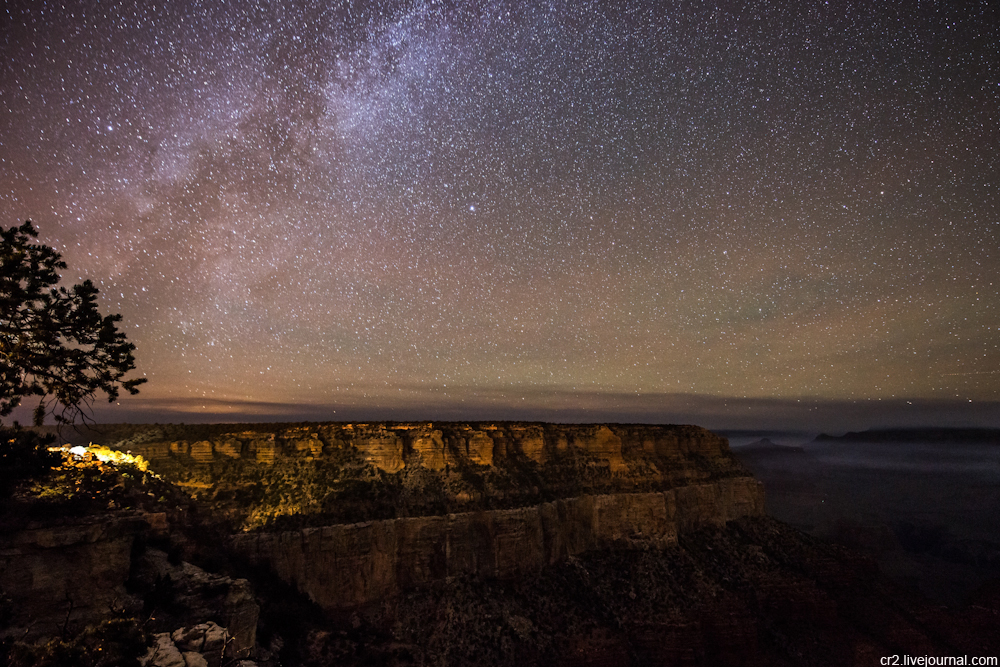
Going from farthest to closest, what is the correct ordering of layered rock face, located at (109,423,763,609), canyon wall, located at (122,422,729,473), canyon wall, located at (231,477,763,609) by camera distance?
canyon wall, located at (122,422,729,473), layered rock face, located at (109,423,763,609), canyon wall, located at (231,477,763,609)

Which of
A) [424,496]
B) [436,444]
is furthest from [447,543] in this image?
[436,444]

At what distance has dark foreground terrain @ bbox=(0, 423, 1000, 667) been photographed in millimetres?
18969

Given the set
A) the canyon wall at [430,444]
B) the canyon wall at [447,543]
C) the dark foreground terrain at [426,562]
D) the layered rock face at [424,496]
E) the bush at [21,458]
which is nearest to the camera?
the dark foreground terrain at [426,562]

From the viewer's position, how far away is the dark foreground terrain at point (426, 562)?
1897cm

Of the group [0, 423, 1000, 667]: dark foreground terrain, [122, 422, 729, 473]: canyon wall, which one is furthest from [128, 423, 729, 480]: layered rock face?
[0, 423, 1000, 667]: dark foreground terrain

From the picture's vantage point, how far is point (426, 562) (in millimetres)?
34938

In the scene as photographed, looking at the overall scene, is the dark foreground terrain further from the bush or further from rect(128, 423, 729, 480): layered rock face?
the bush

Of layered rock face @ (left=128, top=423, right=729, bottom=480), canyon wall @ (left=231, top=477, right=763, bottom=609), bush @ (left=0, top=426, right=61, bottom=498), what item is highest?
bush @ (left=0, top=426, right=61, bottom=498)

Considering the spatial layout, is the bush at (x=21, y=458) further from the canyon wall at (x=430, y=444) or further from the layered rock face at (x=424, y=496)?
the canyon wall at (x=430, y=444)

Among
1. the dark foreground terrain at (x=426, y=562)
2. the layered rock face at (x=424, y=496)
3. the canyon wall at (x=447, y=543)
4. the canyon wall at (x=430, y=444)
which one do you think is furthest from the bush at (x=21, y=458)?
the canyon wall at (x=430, y=444)

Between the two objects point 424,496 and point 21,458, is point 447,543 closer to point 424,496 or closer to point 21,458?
point 424,496

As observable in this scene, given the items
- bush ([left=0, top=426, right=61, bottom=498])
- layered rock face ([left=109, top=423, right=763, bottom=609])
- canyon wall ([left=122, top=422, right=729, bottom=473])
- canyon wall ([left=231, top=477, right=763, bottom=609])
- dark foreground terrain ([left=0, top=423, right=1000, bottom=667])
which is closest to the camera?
dark foreground terrain ([left=0, top=423, right=1000, bottom=667])

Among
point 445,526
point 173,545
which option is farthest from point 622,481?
point 173,545

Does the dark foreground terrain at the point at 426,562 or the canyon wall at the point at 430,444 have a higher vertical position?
the canyon wall at the point at 430,444
